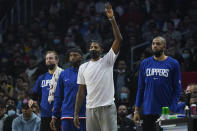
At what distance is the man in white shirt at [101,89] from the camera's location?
9.25m

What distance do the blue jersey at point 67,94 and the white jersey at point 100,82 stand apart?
743mm

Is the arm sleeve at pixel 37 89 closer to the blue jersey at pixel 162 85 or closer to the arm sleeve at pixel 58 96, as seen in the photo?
the arm sleeve at pixel 58 96

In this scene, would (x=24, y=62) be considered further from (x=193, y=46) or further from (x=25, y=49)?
(x=193, y=46)

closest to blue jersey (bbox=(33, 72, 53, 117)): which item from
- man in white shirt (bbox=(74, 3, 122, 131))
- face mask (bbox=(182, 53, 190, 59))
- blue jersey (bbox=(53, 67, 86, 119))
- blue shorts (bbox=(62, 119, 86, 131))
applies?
blue jersey (bbox=(53, 67, 86, 119))

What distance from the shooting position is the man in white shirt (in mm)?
9250

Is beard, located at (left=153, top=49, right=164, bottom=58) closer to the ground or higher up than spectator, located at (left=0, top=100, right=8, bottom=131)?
higher up

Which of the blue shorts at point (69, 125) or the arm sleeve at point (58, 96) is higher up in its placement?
the arm sleeve at point (58, 96)

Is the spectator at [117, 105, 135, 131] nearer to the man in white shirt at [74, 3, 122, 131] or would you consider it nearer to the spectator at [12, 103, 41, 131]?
the spectator at [12, 103, 41, 131]

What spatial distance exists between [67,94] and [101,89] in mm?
1112

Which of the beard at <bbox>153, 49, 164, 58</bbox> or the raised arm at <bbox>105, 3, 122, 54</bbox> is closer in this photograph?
the raised arm at <bbox>105, 3, 122, 54</bbox>

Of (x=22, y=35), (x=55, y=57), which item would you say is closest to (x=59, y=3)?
(x=22, y=35)

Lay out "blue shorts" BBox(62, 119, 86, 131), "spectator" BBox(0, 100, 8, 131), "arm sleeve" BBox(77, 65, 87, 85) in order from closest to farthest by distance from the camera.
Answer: "arm sleeve" BBox(77, 65, 87, 85) < "blue shorts" BBox(62, 119, 86, 131) < "spectator" BBox(0, 100, 8, 131)

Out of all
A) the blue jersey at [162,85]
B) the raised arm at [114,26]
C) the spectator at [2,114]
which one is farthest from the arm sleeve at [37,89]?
the blue jersey at [162,85]

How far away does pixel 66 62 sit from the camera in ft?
54.9
